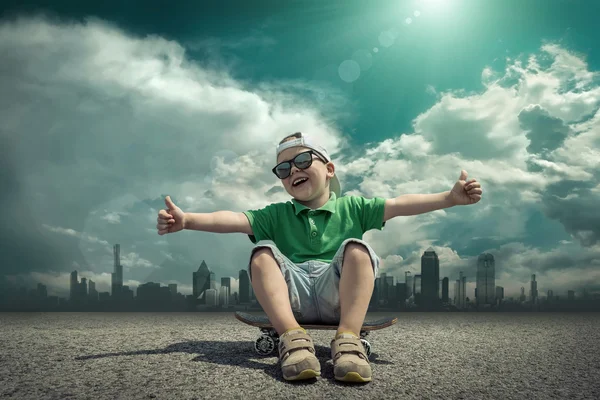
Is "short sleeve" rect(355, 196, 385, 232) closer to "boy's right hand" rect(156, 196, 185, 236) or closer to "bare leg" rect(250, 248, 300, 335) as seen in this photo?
"bare leg" rect(250, 248, 300, 335)

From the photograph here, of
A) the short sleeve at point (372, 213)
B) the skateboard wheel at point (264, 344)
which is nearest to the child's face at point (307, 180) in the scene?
the short sleeve at point (372, 213)

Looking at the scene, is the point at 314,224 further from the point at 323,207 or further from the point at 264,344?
the point at 264,344

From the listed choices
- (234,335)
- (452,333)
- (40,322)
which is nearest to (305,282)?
(234,335)

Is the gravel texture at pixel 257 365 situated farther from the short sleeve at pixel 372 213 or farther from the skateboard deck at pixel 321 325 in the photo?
the short sleeve at pixel 372 213

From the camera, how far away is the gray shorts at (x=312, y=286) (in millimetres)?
3473

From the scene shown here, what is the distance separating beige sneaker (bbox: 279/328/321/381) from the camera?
2799 mm

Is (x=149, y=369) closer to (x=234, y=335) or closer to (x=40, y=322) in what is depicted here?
(x=234, y=335)

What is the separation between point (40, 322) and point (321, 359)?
448 cm

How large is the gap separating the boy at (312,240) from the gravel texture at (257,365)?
0.94 ft

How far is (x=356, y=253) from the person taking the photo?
3.31 meters

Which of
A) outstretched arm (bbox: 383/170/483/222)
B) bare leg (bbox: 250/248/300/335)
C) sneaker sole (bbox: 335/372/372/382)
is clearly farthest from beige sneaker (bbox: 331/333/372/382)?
outstretched arm (bbox: 383/170/483/222)

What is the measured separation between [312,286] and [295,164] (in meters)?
0.92

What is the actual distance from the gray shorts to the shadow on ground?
1.00 ft

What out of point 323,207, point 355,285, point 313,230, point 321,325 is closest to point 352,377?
point 355,285
